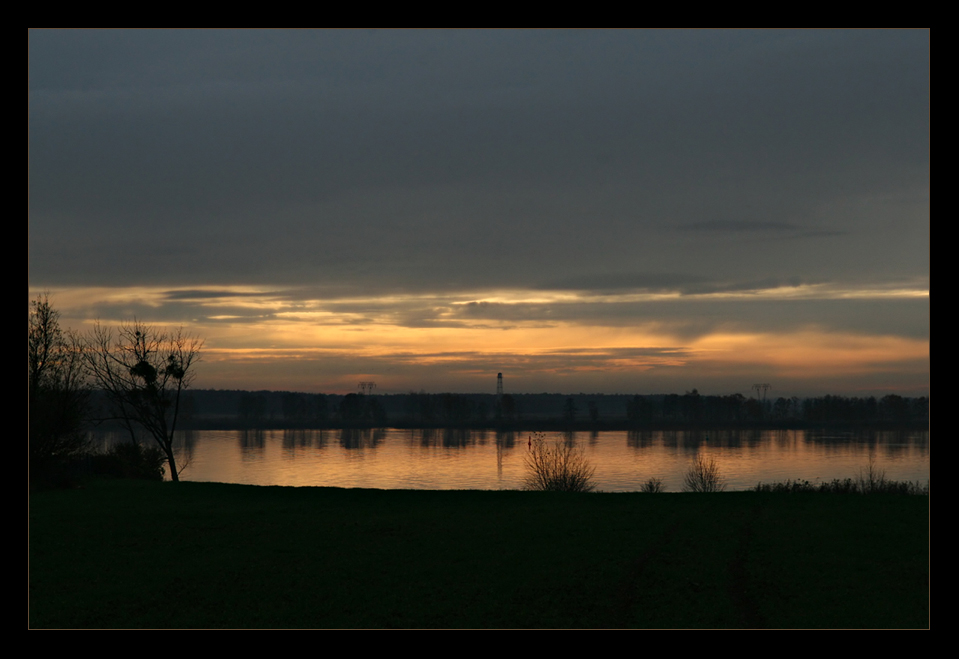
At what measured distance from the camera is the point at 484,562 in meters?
15.0

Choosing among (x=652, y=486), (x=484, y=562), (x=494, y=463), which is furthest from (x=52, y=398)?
→ (x=494, y=463)

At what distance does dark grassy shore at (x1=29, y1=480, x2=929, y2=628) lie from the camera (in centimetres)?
1206

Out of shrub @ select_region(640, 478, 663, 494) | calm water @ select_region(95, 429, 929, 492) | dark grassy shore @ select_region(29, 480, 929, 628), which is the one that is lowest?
calm water @ select_region(95, 429, 929, 492)

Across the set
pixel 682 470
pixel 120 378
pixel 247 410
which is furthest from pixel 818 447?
pixel 247 410

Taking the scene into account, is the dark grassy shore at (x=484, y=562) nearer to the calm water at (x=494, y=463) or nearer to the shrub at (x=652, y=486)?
the shrub at (x=652, y=486)

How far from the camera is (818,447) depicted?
104625mm

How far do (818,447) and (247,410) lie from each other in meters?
138

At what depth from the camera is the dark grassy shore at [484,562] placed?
12.1 m

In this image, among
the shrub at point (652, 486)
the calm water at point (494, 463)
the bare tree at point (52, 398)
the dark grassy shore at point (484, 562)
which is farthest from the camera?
the calm water at point (494, 463)

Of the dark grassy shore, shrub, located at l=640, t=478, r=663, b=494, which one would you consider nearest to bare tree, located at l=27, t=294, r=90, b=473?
the dark grassy shore

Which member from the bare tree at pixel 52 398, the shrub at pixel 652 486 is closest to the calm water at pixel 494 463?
the shrub at pixel 652 486

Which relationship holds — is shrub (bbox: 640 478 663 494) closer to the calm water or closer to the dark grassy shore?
the calm water

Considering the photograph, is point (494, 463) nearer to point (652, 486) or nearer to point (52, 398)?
point (652, 486)
